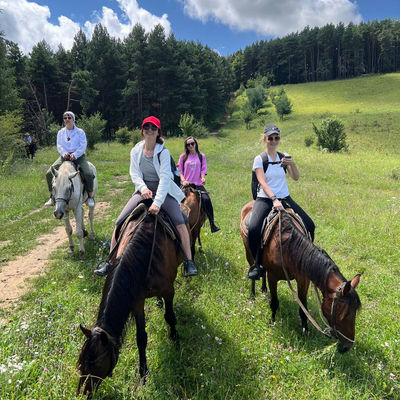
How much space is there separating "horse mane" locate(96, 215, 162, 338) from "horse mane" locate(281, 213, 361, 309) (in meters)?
1.89

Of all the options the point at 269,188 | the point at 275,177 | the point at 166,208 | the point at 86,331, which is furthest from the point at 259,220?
the point at 86,331

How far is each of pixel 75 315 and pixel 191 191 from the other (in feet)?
11.9

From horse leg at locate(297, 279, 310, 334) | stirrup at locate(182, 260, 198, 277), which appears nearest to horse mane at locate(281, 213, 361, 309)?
horse leg at locate(297, 279, 310, 334)

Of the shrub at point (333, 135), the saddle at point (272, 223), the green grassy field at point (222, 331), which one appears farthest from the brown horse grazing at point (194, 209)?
the shrub at point (333, 135)

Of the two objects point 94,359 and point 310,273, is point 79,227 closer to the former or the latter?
point 94,359

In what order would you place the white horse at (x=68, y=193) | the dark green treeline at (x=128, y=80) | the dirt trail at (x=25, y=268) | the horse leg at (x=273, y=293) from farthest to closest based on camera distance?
the dark green treeline at (x=128, y=80), the white horse at (x=68, y=193), the dirt trail at (x=25, y=268), the horse leg at (x=273, y=293)

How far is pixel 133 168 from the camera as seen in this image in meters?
4.19

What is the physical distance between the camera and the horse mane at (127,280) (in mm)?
2607

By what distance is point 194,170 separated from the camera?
21.9ft

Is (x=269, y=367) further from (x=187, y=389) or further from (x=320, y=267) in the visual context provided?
(x=320, y=267)

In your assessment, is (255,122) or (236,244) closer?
(236,244)

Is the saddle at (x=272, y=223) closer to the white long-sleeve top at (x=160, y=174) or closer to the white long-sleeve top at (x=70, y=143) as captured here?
the white long-sleeve top at (x=160, y=174)

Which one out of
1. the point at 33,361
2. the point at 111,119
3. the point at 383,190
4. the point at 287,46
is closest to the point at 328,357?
the point at 33,361

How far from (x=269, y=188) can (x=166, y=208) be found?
1743 mm
